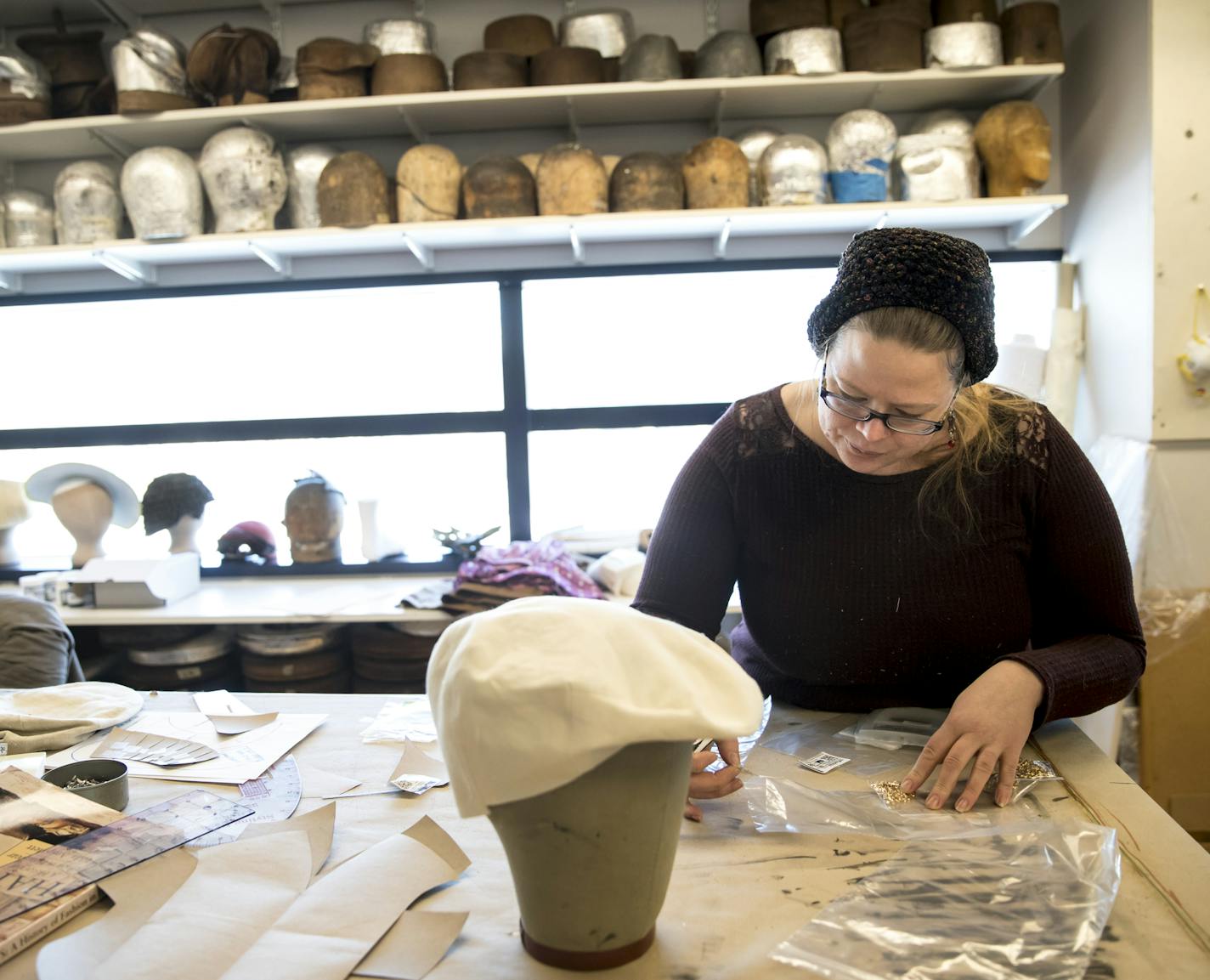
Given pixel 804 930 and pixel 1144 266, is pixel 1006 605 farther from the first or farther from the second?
pixel 1144 266

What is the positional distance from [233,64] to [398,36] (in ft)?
1.79

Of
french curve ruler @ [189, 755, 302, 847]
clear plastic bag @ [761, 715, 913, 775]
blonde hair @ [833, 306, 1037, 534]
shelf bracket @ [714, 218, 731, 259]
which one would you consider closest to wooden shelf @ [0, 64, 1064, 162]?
shelf bracket @ [714, 218, 731, 259]

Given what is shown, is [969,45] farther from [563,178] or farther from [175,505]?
[175,505]

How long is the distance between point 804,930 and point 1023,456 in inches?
32.5

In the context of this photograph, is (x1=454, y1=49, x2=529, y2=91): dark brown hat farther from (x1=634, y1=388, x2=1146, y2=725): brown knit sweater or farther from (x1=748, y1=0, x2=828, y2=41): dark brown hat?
(x1=634, y1=388, x2=1146, y2=725): brown knit sweater

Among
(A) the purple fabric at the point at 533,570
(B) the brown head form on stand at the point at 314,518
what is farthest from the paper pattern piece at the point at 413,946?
(B) the brown head form on stand at the point at 314,518

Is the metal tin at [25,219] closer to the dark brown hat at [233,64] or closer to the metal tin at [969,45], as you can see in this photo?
the dark brown hat at [233,64]

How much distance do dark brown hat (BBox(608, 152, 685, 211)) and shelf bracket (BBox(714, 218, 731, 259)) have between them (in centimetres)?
17

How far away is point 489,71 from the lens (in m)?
2.81

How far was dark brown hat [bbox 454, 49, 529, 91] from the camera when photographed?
281cm

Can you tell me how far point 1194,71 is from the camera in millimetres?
2531

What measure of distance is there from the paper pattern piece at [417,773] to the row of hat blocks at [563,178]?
197 cm

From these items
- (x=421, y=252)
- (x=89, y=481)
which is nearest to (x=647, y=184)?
(x=421, y=252)

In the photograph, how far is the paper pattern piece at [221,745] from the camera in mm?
1281
